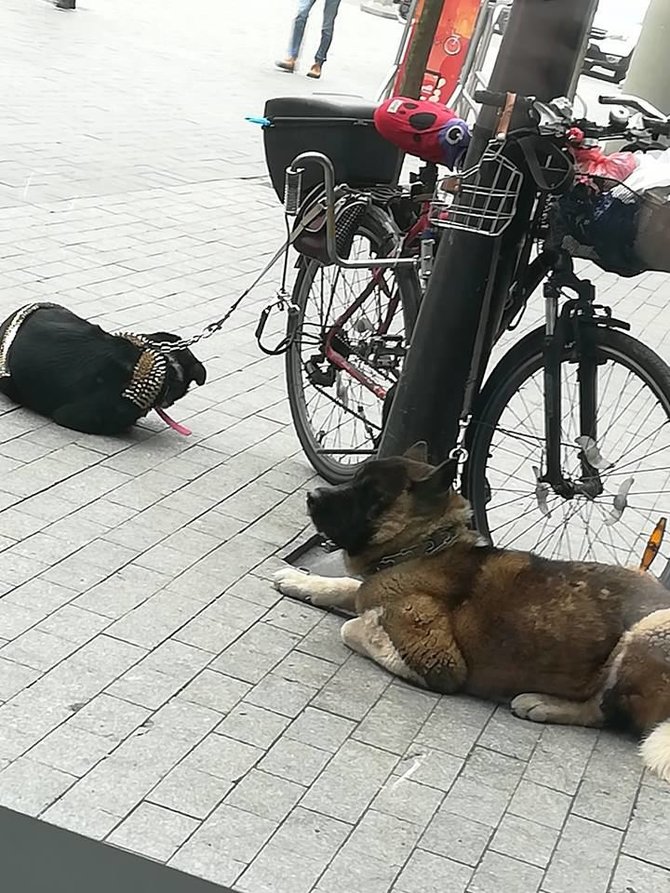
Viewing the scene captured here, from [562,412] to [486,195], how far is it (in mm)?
709

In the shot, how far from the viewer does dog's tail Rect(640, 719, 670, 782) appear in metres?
3.48

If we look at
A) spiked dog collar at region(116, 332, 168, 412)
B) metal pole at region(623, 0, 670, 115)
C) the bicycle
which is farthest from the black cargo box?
metal pole at region(623, 0, 670, 115)

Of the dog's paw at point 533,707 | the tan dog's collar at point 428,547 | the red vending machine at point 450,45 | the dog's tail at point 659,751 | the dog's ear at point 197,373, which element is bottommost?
the dog's ear at point 197,373

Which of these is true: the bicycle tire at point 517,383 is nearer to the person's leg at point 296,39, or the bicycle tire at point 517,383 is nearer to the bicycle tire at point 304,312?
the bicycle tire at point 304,312

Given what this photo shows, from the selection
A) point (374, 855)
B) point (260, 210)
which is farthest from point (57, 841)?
point (260, 210)

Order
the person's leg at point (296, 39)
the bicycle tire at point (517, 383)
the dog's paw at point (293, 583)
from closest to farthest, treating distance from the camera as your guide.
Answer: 1. the bicycle tire at point (517, 383)
2. the dog's paw at point (293, 583)
3. the person's leg at point (296, 39)

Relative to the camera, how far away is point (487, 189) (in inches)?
162

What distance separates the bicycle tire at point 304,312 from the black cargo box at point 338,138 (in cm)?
18

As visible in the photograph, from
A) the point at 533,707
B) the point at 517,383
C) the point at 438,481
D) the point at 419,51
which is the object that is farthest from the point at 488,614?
the point at 419,51

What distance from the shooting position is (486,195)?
412 centimetres

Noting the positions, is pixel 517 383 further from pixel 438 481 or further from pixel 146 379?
pixel 146 379

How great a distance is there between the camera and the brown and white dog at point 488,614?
3.61 metres

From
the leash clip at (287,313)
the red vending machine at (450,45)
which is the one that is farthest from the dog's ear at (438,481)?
the red vending machine at (450,45)

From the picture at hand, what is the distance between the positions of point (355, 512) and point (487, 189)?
1.07m
